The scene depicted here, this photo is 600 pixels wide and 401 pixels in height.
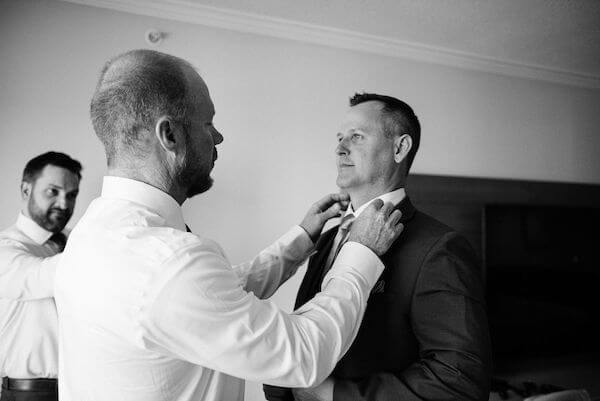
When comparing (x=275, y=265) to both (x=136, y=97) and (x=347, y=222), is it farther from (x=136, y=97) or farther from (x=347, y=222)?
(x=136, y=97)

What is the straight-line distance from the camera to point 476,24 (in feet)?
10.0

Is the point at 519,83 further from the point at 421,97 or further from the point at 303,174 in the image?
the point at 303,174

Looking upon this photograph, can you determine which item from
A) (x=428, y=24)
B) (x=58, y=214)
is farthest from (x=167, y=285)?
(x=428, y=24)

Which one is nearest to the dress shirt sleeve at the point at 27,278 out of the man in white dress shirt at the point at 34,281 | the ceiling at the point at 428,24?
the man in white dress shirt at the point at 34,281

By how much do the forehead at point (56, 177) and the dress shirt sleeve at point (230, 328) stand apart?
5.49 feet

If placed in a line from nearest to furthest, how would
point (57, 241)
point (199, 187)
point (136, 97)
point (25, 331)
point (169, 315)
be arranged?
point (169, 315)
point (136, 97)
point (199, 187)
point (25, 331)
point (57, 241)

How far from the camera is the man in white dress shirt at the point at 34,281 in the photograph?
1.80 m

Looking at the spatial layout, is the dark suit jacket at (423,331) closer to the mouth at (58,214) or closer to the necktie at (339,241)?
the necktie at (339,241)

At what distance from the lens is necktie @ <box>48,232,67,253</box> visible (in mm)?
2234

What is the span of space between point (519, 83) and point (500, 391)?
2.70 m

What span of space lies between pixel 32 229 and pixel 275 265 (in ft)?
4.52

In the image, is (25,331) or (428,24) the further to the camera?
(428,24)

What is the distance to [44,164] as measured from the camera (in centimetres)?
220

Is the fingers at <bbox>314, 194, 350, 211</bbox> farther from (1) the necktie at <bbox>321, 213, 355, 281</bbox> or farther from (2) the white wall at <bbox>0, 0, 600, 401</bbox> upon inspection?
(2) the white wall at <bbox>0, 0, 600, 401</bbox>
